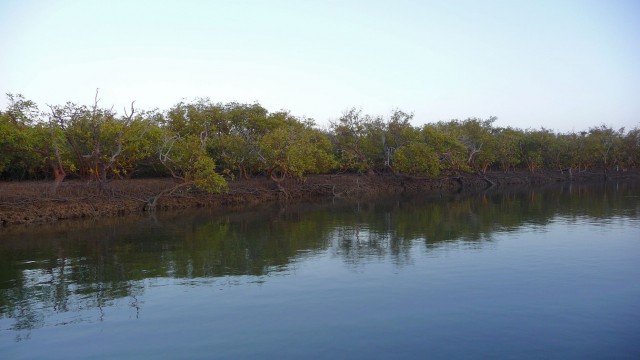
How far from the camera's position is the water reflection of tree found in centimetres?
1623

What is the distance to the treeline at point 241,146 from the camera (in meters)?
35.5

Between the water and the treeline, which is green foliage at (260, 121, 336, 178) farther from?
the water

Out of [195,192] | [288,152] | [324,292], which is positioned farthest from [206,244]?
[288,152]

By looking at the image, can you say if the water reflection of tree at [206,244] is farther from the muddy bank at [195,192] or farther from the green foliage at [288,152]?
the green foliage at [288,152]

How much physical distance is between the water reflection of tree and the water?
10 cm

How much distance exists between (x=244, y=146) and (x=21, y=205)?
19.9m

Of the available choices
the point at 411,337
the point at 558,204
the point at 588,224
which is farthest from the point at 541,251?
the point at 558,204

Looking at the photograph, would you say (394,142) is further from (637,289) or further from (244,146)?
(637,289)

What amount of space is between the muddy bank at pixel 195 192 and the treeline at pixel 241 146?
1.35 metres

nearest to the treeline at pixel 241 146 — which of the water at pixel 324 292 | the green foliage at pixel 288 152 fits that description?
the green foliage at pixel 288 152

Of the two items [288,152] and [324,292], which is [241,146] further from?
[324,292]

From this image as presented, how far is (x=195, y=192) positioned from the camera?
44.6 meters

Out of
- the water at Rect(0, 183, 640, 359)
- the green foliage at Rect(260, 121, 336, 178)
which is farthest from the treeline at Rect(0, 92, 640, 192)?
the water at Rect(0, 183, 640, 359)

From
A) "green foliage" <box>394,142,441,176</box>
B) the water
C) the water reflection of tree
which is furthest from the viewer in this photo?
"green foliage" <box>394,142,441,176</box>
